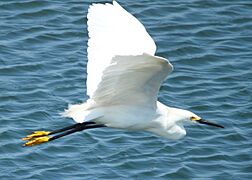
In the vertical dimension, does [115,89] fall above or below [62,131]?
above

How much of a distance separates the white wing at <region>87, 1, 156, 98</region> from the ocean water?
228cm

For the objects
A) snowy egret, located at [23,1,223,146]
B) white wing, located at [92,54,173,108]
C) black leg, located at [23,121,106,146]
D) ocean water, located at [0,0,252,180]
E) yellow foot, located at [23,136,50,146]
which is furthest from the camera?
ocean water, located at [0,0,252,180]

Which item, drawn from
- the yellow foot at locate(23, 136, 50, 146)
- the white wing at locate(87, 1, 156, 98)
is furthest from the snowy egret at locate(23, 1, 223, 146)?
the yellow foot at locate(23, 136, 50, 146)

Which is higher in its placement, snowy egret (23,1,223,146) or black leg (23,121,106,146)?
snowy egret (23,1,223,146)

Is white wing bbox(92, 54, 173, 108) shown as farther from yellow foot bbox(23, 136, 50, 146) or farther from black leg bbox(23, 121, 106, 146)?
yellow foot bbox(23, 136, 50, 146)

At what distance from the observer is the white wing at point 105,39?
10669 mm

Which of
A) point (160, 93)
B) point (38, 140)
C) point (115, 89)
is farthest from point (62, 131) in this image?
point (160, 93)

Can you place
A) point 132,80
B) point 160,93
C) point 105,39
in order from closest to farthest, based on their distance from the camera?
1. point 132,80
2. point 105,39
3. point 160,93

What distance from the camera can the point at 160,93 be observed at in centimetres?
1439

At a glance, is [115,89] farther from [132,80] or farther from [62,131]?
[62,131]

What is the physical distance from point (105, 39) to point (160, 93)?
12.3ft

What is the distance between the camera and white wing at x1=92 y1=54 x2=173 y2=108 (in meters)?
9.49

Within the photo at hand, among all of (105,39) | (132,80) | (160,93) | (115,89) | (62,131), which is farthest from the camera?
(160,93)

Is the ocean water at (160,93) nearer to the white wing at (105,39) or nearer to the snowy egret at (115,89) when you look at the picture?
the snowy egret at (115,89)
